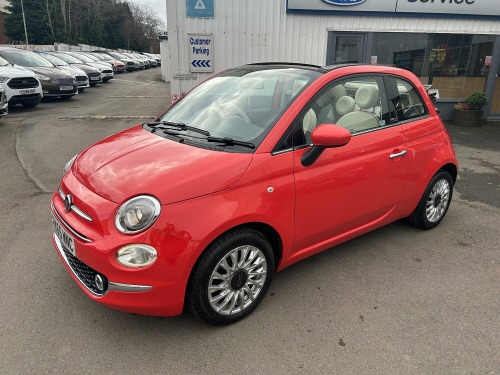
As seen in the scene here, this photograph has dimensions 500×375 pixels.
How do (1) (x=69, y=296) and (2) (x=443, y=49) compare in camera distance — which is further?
(2) (x=443, y=49)

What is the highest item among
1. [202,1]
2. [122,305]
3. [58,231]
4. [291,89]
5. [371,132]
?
[202,1]

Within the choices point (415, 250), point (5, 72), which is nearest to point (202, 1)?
point (5, 72)

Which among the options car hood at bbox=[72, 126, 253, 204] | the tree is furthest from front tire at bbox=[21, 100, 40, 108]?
the tree

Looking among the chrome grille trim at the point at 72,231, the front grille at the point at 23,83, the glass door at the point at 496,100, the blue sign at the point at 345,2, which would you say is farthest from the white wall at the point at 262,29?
the chrome grille trim at the point at 72,231

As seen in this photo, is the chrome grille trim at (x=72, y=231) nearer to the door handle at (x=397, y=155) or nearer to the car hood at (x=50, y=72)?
the door handle at (x=397, y=155)

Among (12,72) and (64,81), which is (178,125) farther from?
(64,81)

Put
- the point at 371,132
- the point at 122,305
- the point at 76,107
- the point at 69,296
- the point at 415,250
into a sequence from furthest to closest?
1. the point at 76,107
2. the point at 415,250
3. the point at 371,132
4. the point at 69,296
5. the point at 122,305

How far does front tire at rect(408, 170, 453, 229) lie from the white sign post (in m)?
6.14

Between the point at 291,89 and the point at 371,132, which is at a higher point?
the point at 291,89

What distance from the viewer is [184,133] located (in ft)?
9.51

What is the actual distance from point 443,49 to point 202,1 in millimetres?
6425

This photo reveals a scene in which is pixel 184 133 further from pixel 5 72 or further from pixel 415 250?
pixel 5 72

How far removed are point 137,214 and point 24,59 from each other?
44.4 ft

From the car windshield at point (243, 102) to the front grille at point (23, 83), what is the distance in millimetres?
9218
